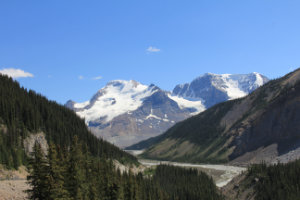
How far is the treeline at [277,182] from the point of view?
103m

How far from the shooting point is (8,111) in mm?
106438

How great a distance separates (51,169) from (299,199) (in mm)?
74741

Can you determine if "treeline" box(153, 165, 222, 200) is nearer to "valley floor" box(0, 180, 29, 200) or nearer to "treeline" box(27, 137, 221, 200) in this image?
"treeline" box(27, 137, 221, 200)

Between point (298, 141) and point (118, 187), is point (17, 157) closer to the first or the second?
point (118, 187)

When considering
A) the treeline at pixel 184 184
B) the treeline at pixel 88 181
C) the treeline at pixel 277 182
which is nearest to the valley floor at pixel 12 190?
the treeline at pixel 88 181

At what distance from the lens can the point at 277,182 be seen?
109250 mm

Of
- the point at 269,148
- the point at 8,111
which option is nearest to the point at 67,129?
the point at 8,111

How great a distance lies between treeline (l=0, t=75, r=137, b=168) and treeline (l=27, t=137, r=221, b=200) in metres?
6.87

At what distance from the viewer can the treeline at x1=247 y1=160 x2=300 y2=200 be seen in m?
103

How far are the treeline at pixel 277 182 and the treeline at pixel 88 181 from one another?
53.0 ft

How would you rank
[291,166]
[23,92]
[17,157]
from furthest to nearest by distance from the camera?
[23,92] < [291,166] < [17,157]

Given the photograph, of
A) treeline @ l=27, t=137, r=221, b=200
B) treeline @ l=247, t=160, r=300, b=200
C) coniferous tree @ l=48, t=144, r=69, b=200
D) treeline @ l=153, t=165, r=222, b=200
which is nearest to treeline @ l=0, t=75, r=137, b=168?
treeline @ l=27, t=137, r=221, b=200

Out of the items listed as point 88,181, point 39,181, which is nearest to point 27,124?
point 88,181

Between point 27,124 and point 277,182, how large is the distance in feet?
267
